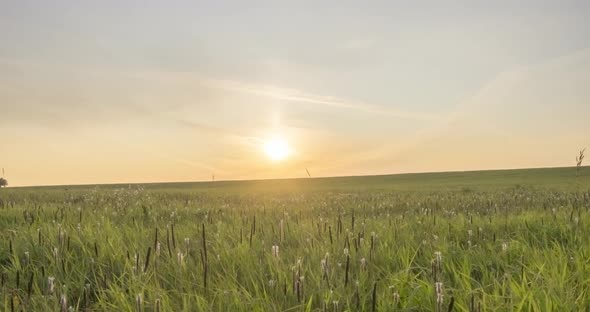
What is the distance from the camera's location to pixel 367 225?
6.76 metres

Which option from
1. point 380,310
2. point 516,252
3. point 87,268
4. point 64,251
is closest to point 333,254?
point 380,310

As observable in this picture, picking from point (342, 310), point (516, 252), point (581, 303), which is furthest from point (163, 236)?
point (581, 303)

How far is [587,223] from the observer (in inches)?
248

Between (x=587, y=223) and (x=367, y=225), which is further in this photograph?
(x=367, y=225)

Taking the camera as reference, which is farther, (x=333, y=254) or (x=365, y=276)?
(x=333, y=254)

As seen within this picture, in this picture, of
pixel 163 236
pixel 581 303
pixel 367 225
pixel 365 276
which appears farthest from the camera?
pixel 367 225

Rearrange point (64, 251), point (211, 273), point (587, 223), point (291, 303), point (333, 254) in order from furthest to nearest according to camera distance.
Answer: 1. point (587, 223)
2. point (64, 251)
3. point (333, 254)
4. point (211, 273)
5. point (291, 303)

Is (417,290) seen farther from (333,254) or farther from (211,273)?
(211,273)

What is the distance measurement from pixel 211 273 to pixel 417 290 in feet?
5.64

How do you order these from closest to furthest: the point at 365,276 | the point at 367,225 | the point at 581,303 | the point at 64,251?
the point at 581,303 → the point at 365,276 → the point at 64,251 → the point at 367,225

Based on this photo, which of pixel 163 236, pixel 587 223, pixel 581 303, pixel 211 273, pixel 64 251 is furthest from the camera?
pixel 587 223

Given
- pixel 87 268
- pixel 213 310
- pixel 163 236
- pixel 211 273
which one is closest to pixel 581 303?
pixel 213 310

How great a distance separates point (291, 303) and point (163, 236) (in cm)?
319

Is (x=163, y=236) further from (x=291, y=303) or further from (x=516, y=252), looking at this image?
(x=516, y=252)
